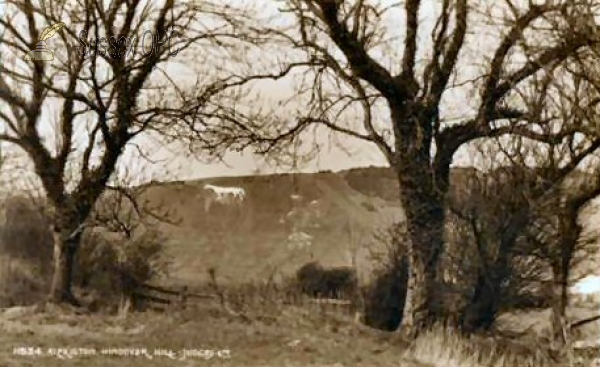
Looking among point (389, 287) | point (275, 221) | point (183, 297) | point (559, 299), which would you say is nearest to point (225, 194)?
point (275, 221)

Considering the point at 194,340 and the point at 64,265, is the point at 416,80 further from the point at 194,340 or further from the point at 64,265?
the point at 64,265

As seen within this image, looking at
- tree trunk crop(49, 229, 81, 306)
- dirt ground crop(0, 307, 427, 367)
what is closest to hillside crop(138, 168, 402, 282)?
dirt ground crop(0, 307, 427, 367)

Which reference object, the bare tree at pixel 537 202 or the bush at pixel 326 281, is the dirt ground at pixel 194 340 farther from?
the bare tree at pixel 537 202

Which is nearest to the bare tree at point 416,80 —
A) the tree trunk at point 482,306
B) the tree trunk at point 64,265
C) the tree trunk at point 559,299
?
the tree trunk at point 482,306

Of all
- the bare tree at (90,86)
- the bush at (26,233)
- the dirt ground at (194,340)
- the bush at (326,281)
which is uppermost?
the bare tree at (90,86)

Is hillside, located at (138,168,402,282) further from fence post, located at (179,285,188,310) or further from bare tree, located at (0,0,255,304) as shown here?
bare tree, located at (0,0,255,304)

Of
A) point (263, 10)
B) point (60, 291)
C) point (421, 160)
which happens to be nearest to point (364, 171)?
point (421, 160)

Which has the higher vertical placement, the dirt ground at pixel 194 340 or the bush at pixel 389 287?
the bush at pixel 389 287
